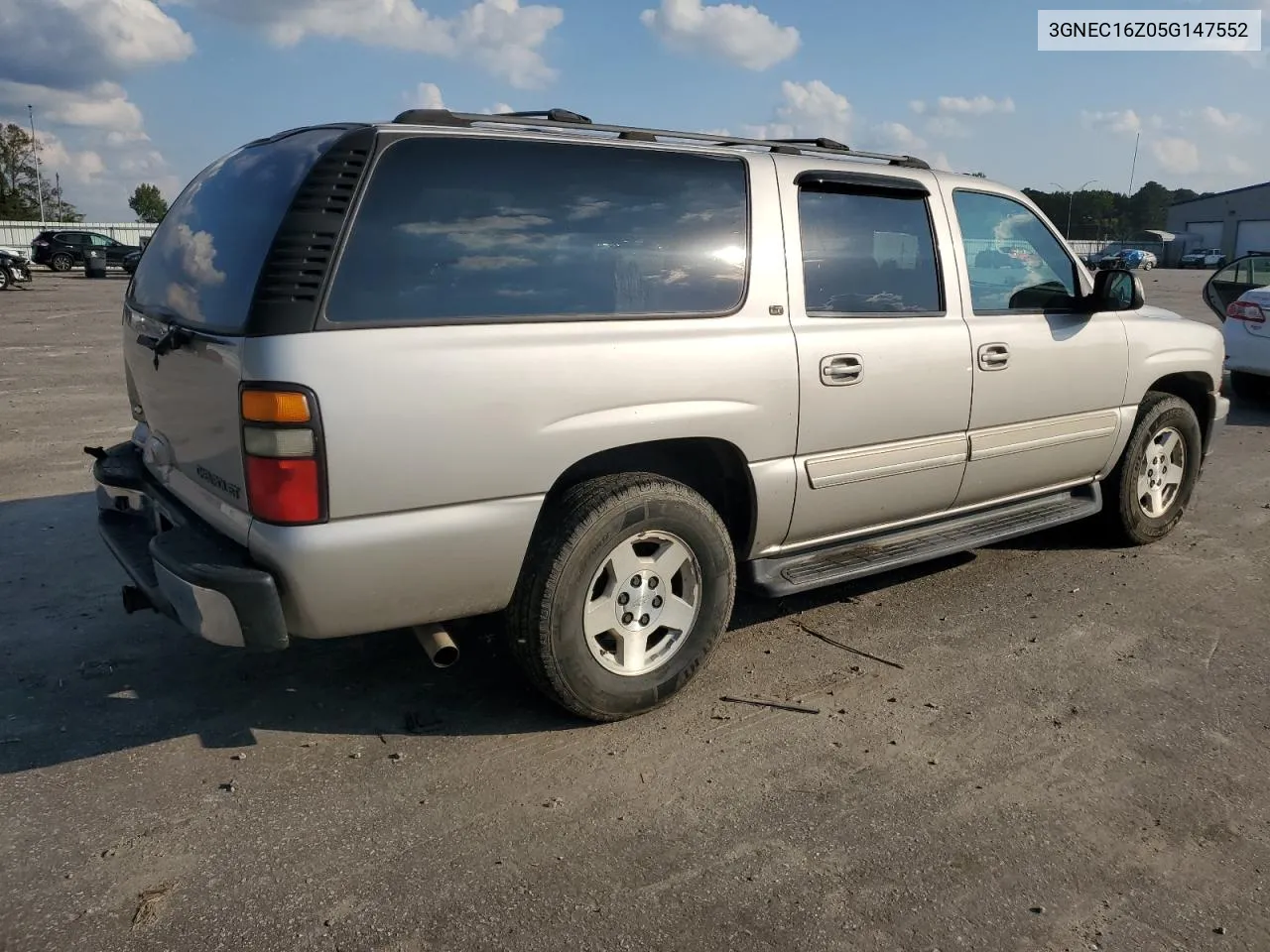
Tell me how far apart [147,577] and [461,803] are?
1.26m

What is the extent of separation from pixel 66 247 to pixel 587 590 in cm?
3944

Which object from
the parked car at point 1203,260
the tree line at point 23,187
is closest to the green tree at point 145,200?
the tree line at point 23,187

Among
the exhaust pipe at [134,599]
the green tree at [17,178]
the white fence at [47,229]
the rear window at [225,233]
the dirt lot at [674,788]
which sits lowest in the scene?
the dirt lot at [674,788]

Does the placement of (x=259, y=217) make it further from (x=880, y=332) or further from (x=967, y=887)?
(x=967, y=887)

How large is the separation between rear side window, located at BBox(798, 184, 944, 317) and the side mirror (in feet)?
3.43

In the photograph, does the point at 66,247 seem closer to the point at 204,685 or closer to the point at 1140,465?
the point at 204,685

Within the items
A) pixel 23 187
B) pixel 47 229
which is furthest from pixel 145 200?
pixel 47 229

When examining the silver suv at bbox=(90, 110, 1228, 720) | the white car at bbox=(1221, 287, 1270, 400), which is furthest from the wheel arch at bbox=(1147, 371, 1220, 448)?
the white car at bbox=(1221, 287, 1270, 400)

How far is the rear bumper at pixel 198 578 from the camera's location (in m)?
2.82

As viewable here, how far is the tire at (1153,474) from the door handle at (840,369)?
2.23 metres

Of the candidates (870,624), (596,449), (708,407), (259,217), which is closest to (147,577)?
(259,217)

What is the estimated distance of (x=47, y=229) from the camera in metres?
45.3

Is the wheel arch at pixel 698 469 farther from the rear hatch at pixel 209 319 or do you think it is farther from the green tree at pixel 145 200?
the green tree at pixel 145 200

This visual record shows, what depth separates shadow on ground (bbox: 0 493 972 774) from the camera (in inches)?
134
